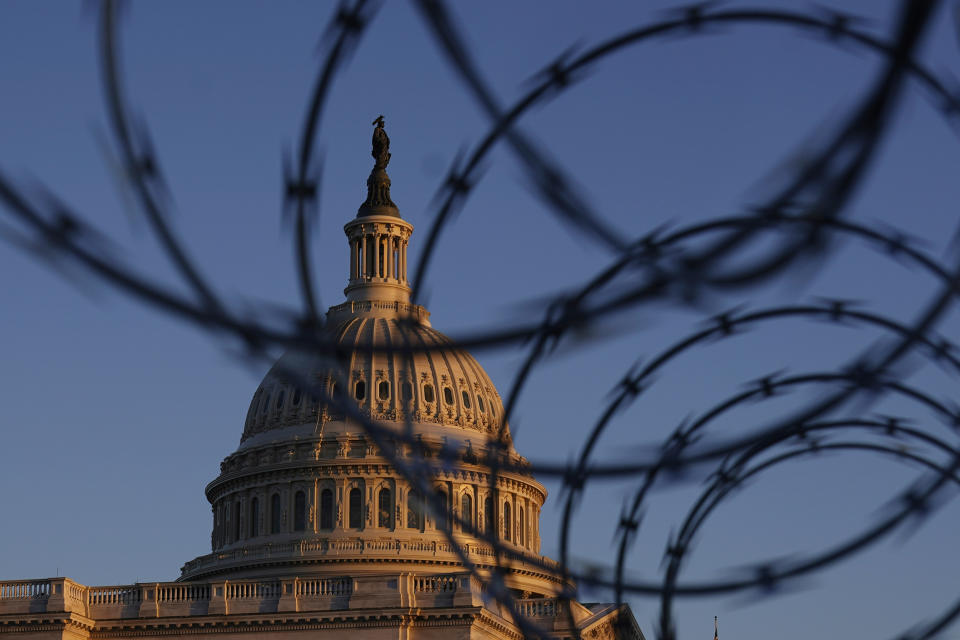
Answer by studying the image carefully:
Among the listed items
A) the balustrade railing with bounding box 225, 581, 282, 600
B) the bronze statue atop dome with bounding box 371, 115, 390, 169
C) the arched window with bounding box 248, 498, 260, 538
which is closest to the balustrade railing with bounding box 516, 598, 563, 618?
the balustrade railing with bounding box 225, 581, 282, 600

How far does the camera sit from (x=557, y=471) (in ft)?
57.8

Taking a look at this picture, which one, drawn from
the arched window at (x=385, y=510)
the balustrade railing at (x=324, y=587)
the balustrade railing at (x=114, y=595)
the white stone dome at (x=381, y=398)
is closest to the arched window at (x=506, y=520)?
the white stone dome at (x=381, y=398)

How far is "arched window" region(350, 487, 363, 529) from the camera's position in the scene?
122 meters

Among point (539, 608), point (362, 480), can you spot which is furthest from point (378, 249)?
point (539, 608)

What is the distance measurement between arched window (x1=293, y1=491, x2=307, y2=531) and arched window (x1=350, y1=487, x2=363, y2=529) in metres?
3.13

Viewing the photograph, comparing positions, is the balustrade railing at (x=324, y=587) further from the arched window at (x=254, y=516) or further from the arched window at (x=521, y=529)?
the arched window at (x=521, y=529)

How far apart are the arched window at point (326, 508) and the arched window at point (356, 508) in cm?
137

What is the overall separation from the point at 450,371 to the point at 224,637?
148 feet

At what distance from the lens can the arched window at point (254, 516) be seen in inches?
4930

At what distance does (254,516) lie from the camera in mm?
126688

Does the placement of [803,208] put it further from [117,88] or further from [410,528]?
[410,528]

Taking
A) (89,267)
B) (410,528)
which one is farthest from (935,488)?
(410,528)

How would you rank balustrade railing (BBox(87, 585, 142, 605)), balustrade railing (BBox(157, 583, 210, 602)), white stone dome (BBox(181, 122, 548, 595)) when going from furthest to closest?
white stone dome (BBox(181, 122, 548, 595))
balustrade railing (BBox(157, 583, 210, 602))
balustrade railing (BBox(87, 585, 142, 605))

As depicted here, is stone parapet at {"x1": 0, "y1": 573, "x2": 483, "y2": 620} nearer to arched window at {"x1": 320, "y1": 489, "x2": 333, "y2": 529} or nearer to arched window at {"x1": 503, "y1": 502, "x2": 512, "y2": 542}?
arched window at {"x1": 320, "y1": 489, "x2": 333, "y2": 529}
